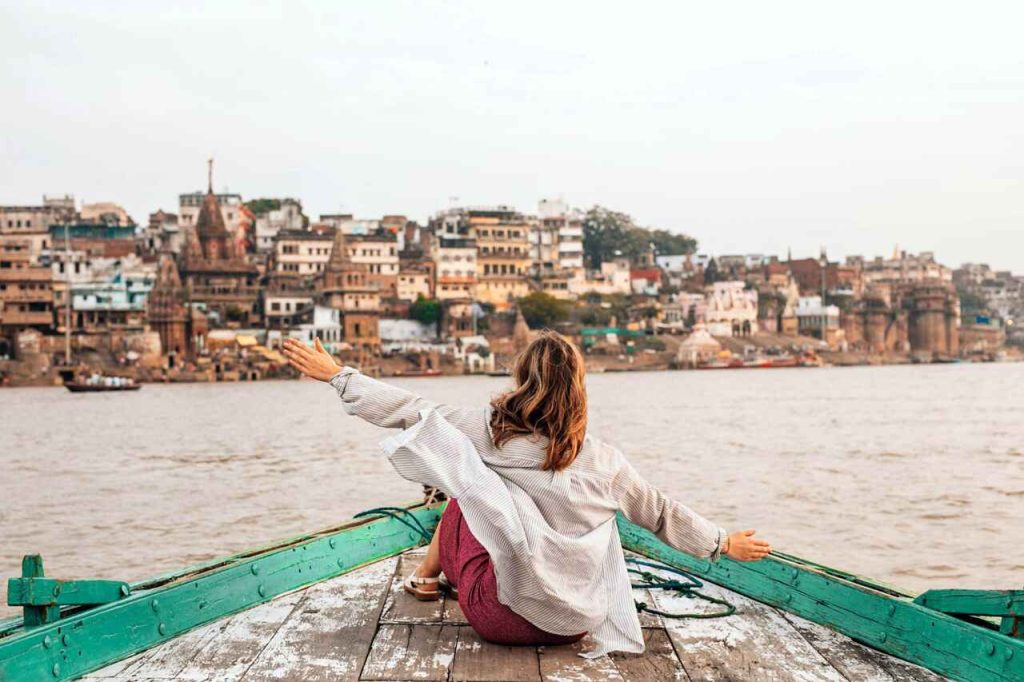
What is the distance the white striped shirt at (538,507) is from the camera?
11.7 ft

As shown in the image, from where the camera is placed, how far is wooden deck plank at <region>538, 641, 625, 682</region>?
3.56 m

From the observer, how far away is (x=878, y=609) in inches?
155

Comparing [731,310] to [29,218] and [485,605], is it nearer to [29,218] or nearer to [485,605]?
[29,218]

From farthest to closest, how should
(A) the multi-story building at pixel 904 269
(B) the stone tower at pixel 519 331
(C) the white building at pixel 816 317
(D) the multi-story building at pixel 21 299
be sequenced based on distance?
1. (A) the multi-story building at pixel 904 269
2. (C) the white building at pixel 816 317
3. (B) the stone tower at pixel 519 331
4. (D) the multi-story building at pixel 21 299

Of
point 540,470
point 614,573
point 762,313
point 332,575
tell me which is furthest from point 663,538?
point 762,313

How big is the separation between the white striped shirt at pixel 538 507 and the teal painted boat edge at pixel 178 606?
962mm

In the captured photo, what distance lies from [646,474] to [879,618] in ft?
49.3

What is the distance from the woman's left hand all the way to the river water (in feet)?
16.9

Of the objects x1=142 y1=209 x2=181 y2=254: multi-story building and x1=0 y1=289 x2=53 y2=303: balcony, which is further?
x1=142 y1=209 x2=181 y2=254: multi-story building

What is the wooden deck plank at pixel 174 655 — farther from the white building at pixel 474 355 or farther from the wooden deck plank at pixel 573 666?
the white building at pixel 474 355

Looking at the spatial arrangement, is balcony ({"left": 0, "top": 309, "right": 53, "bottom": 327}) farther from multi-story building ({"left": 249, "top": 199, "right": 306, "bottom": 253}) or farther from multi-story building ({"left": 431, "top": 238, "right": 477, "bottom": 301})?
multi-story building ({"left": 431, "top": 238, "right": 477, "bottom": 301})

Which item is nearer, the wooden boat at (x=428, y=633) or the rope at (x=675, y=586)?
the wooden boat at (x=428, y=633)

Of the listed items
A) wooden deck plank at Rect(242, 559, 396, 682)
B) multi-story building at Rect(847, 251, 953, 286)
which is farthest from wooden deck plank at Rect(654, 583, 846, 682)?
multi-story building at Rect(847, 251, 953, 286)

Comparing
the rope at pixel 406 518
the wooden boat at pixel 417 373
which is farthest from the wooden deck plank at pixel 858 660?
the wooden boat at pixel 417 373
